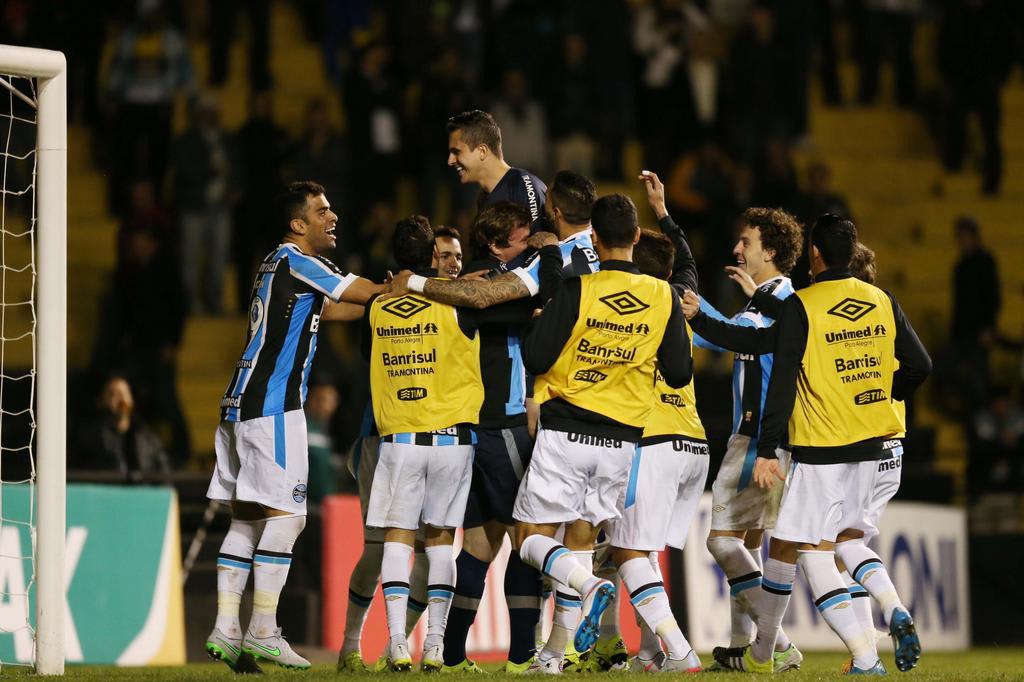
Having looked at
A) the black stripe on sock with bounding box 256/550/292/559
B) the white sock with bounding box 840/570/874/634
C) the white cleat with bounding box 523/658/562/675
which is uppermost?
the black stripe on sock with bounding box 256/550/292/559

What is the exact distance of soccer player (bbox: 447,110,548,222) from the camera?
9008 millimetres

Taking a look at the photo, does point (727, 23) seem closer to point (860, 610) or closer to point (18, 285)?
point (18, 285)

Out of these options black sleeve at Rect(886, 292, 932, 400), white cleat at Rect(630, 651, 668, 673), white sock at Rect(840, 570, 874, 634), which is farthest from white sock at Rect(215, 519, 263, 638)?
black sleeve at Rect(886, 292, 932, 400)

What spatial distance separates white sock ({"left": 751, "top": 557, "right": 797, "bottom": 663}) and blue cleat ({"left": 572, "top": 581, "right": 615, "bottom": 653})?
50.1 inches

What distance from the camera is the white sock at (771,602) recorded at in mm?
8461

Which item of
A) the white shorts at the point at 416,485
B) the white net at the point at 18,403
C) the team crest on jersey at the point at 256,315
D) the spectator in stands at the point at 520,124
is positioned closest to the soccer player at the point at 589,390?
the white shorts at the point at 416,485

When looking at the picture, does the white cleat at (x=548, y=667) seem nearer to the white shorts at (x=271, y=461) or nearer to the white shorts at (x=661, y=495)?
the white shorts at (x=661, y=495)

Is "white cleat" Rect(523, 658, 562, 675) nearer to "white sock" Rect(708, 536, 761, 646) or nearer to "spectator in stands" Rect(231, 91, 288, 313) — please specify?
"white sock" Rect(708, 536, 761, 646)

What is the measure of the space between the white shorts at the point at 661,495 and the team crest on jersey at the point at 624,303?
2.78ft

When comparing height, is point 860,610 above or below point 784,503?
below

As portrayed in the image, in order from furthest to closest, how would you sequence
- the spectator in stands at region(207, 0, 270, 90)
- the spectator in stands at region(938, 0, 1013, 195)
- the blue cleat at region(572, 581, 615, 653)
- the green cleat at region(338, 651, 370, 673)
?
the spectator in stands at region(938, 0, 1013, 195), the spectator in stands at region(207, 0, 270, 90), the green cleat at region(338, 651, 370, 673), the blue cleat at region(572, 581, 615, 653)

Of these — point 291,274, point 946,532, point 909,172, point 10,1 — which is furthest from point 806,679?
point 909,172

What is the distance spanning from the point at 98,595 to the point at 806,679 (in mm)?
5354

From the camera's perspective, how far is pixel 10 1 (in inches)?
696
